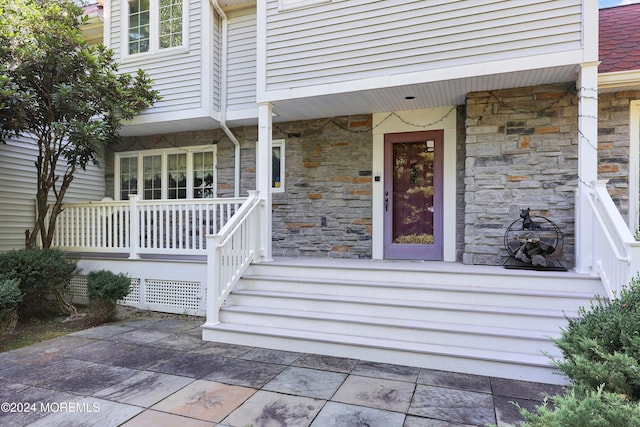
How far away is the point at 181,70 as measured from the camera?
20.4 ft

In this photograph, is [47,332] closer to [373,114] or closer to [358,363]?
[358,363]

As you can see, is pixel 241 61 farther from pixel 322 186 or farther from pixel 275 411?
pixel 275 411

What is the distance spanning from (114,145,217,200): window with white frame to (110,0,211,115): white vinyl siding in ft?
3.07

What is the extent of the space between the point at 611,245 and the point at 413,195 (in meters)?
2.73

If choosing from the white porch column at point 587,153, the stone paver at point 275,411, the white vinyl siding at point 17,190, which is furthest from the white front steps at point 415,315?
the white vinyl siding at point 17,190

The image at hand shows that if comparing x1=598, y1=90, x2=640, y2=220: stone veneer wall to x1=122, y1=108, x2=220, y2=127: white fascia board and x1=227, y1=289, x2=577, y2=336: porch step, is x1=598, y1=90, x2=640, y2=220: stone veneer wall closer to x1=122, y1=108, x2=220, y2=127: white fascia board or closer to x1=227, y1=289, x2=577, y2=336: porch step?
x1=227, y1=289, x2=577, y2=336: porch step

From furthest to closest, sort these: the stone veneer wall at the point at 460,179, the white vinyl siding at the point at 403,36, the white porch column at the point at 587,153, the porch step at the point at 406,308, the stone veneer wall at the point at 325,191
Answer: the stone veneer wall at the point at 325,191
the stone veneer wall at the point at 460,179
the white vinyl siding at the point at 403,36
the white porch column at the point at 587,153
the porch step at the point at 406,308

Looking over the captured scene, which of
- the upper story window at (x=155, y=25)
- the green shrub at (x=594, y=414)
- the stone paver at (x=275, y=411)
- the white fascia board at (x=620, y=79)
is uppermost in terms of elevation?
the upper story window at (x=155, y=25)

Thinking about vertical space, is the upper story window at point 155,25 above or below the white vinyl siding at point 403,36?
above

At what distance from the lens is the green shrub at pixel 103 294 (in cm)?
479

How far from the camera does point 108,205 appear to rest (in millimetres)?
5957

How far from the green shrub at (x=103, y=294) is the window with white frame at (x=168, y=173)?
7.63 feet

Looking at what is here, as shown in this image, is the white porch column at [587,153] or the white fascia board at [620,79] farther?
the white fascia board at [620,79]

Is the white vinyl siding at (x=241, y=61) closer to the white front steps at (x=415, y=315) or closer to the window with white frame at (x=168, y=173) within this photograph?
the window with white frame at (x=168, y=173)
